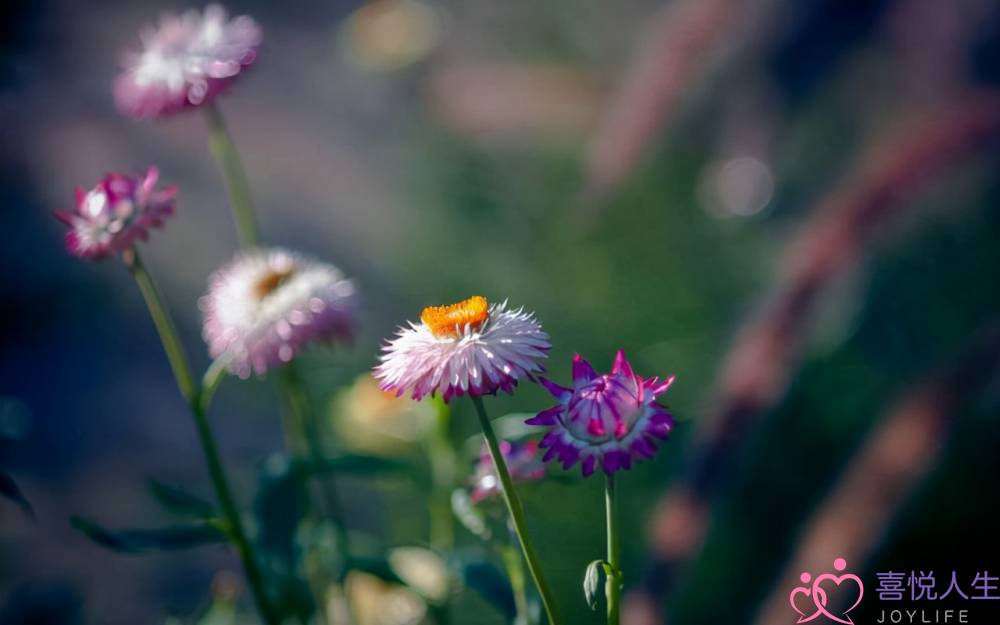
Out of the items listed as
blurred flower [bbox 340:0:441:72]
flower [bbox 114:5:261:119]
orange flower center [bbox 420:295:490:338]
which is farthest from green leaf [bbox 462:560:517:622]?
blurred flower [bbox 340:0:441:72]

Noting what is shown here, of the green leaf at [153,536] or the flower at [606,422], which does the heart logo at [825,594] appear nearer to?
the flower at [606,422]

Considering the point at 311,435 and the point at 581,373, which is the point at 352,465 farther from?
the point at 581,373

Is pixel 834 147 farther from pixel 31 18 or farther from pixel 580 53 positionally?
pixel 31 18

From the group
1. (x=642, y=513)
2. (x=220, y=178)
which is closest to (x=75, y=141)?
(x=220, y=178)

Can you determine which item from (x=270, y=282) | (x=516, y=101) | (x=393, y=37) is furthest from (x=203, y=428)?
(x=393, y=37)

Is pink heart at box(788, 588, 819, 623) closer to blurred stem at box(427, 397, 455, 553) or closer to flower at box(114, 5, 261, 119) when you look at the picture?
blurred stem at box(427, 397, 455, 553)

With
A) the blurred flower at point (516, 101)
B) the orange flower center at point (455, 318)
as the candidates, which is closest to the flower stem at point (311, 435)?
the orange flower center at point (455, 318)
